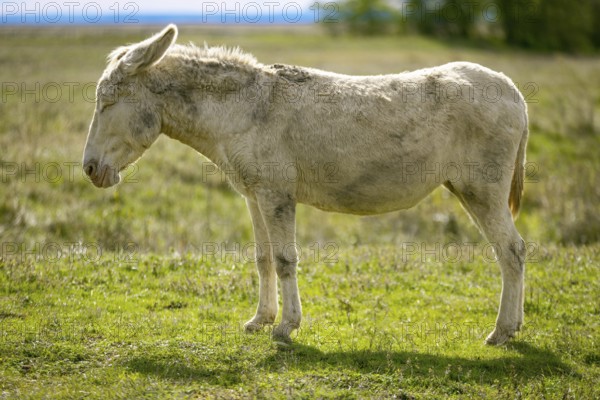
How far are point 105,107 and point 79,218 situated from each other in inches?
308

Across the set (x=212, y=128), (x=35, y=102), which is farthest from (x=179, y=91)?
(x=35, y=102)

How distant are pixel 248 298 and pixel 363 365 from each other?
267 cm

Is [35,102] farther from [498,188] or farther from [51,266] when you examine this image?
[498,188]

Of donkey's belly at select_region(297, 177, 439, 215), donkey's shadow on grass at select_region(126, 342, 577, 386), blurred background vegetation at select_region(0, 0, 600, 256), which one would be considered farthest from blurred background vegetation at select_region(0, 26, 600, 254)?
donkey's shadow on grass at select_region(126, 342, 577, 386)

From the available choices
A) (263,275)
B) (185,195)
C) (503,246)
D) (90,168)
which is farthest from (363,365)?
(185,195)

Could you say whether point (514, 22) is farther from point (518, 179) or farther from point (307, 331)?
point (307, 331)

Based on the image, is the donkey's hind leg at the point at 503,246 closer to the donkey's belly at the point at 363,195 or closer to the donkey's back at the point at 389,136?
the donkey's back at the point at 389,136

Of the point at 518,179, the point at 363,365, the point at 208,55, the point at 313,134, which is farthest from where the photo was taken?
the point at 518,179

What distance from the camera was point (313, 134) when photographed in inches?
303

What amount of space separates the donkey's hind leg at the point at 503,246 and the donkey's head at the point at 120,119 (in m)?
3.75

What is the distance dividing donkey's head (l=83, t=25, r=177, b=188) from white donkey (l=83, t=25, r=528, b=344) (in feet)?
0.04

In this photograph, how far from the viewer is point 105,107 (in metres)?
7.64

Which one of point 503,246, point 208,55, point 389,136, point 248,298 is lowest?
point 248,298

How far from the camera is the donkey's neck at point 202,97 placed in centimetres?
767
